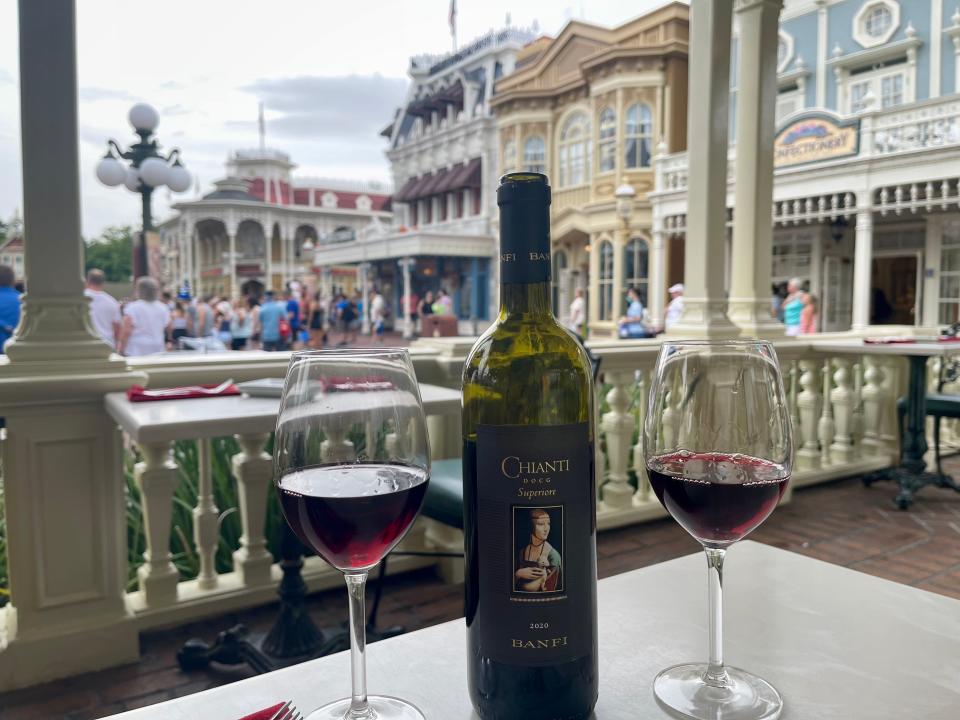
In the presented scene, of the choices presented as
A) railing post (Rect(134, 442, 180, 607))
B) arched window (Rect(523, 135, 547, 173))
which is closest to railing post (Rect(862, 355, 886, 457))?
railing post (Rect(134, 442, 180, 607))

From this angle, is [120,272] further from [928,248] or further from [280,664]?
[280,664]

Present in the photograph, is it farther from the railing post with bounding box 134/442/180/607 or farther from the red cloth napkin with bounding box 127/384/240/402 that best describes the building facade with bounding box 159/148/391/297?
the red cloth napkin with bounding box 127/384/240/402

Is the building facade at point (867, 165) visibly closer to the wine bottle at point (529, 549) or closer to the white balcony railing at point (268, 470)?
the white balcony railing at point (268, 470)

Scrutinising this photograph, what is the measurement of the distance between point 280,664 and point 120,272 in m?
46.4

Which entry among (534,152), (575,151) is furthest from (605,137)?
(534,152)

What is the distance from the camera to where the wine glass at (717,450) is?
557 mm

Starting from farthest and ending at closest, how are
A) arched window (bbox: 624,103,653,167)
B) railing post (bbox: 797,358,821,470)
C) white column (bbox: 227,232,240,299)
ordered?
white column (bbox: 227,232,240,299) < arched window (bbox: 624,103,653,167) < railing post (bbox: 797,358,821,470)

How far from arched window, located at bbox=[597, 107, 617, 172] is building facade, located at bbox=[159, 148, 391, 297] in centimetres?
2302

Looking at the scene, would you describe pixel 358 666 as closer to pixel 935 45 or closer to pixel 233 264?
pixel 935 45

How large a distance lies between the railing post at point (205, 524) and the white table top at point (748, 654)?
6.51 ft

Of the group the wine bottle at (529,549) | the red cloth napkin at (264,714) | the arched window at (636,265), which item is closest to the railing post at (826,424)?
the wine bottle at (529,549)

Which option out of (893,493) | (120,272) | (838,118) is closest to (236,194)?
(120,272)

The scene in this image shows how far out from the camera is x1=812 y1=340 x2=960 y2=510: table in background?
383 centimetres

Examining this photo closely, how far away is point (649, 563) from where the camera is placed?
9.80 ft
